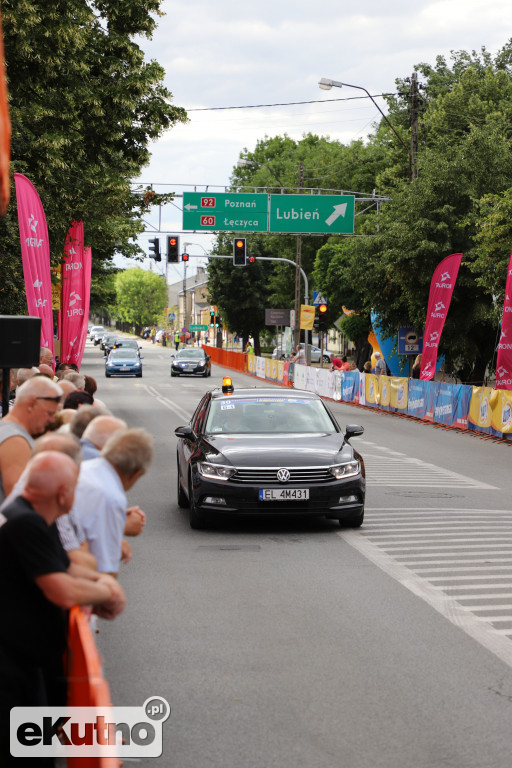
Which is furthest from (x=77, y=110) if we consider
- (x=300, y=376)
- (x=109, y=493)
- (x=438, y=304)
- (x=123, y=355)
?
(x=123, y=355)

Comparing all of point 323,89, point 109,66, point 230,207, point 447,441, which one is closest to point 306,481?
point 447,441

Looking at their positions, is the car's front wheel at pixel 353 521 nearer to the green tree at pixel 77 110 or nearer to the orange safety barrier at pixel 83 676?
the orange safety barrier at pixel 83 676

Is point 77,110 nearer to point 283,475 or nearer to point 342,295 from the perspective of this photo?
point 283,475

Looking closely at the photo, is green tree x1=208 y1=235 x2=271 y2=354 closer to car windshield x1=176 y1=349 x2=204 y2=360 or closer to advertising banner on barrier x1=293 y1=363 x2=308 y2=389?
car windshield x1=176 y1=349 x2=204 y2=360

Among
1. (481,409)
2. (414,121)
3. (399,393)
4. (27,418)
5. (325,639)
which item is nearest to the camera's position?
(27,418)

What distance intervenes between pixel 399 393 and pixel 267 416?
20624 millimetres

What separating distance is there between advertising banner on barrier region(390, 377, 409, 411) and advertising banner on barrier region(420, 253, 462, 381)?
236 centimetres

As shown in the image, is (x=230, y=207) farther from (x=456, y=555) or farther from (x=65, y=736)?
(x=65, y=736)

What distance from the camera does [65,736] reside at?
3.98 metres

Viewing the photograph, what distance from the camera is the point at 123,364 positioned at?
57625mm

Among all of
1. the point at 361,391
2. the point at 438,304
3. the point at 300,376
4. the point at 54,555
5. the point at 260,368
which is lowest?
the point at 260,368

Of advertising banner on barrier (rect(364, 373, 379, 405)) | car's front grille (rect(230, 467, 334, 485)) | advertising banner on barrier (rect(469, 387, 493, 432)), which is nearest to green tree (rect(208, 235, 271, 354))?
advertising banner on barrier (rect(364, 373, 379, 405))

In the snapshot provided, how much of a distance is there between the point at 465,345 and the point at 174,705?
95.1ft

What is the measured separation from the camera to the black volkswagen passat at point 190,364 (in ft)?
198
